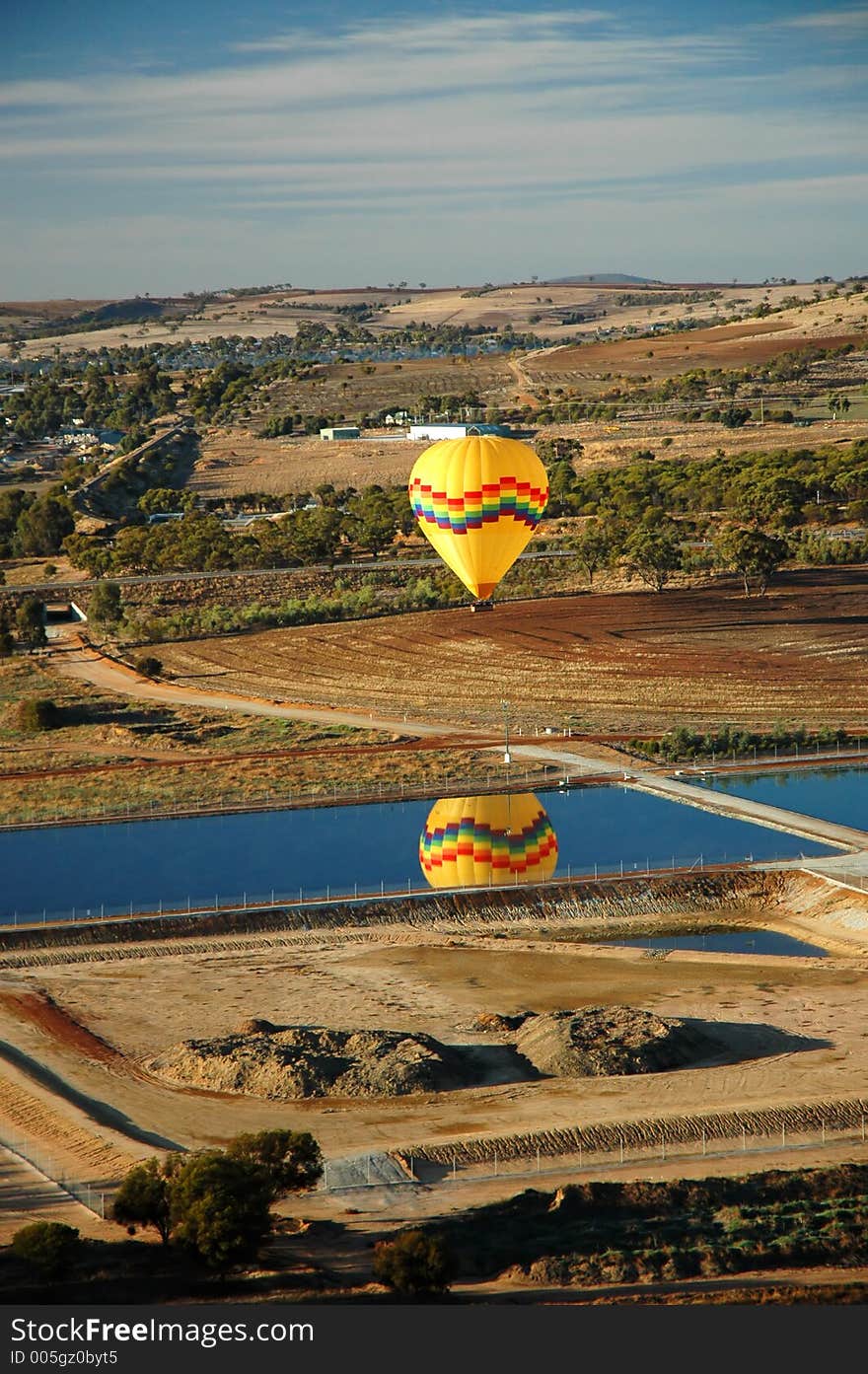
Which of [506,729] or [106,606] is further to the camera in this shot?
[106,606]

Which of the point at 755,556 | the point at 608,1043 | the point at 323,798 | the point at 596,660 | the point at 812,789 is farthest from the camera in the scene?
the point at 755,556

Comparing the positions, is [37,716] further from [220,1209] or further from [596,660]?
[220,1209]

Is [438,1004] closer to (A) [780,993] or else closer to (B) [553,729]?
(A) [780,993]

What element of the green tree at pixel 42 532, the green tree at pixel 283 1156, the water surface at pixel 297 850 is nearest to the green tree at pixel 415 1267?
the green tree at pixel 283 1156

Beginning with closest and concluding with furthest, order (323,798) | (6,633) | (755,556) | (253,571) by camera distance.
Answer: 1. (323,798)
2. (6,633)
3. (755,556)
4. (253,571)

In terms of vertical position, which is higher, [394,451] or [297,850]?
[394,451]

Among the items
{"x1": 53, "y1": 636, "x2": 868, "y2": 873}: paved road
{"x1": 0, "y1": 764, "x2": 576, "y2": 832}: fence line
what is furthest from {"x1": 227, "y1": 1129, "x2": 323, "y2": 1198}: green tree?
{"x1": 0, "y1": 764, "x2": 576, "y2": 832}: fence line

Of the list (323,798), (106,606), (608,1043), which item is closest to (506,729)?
(323,798)
